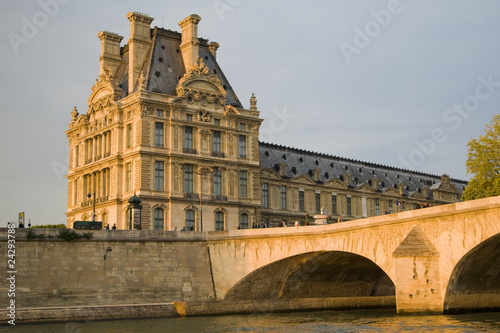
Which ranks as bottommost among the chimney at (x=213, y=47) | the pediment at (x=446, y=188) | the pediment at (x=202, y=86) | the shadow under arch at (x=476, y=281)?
the shadow under arch at (x=476, y=281)

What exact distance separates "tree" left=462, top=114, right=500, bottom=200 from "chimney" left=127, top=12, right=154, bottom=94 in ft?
116

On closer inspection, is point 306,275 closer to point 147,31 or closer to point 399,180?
point 147,31

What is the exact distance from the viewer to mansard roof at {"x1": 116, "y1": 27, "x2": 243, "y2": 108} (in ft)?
258

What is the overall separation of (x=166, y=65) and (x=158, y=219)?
17.5 meters

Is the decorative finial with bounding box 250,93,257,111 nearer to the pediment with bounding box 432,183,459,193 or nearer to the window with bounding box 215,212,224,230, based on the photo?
the window with bounding box 215,212,224,230

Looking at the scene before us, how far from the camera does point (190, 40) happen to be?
82500 mm

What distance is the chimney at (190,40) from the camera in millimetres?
82000

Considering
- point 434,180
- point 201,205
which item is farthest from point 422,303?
point 434,180

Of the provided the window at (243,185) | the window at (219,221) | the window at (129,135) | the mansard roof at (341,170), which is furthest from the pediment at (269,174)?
the window at (129,135)

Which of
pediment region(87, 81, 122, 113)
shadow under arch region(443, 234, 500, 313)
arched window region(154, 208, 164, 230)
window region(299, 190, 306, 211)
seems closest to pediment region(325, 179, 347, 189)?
window region(299, 190, 306, 211)

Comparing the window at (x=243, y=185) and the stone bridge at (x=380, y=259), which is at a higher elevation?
the window at (x=243, y=185)

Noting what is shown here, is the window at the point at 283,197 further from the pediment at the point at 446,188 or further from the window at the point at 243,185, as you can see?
the pediment at the point at 446,188

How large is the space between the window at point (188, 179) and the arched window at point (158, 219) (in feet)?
12.3

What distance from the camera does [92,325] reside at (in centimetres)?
4534
